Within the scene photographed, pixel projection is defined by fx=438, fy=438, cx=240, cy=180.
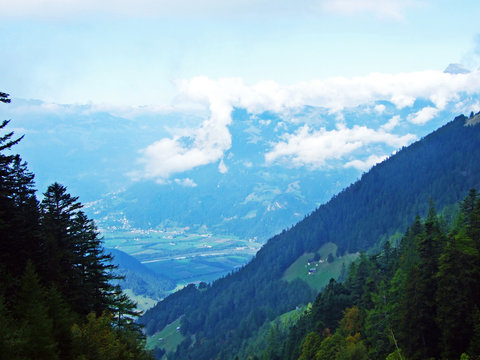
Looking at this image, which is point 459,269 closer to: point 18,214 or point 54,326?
point 54,326

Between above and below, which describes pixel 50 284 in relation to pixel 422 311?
above

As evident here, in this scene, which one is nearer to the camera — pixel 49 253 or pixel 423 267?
pixel 49 253

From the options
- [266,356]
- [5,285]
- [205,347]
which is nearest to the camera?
[5,285]

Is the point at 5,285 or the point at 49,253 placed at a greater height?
the point at 49,253

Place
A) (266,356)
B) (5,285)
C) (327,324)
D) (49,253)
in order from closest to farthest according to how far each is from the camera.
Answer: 1. (5,285)
2. (49,253)
3. (327,324)
4. (266,356)

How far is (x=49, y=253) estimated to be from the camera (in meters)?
43.1

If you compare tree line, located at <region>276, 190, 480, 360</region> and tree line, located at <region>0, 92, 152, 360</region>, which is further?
tree line, located at <region>276, 190, 480, 360</region>

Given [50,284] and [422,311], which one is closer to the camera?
[50,284]

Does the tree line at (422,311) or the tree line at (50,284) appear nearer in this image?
the tree line at (50,284)

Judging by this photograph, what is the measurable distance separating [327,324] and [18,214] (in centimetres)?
6142

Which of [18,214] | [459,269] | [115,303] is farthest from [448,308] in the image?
[18,214]

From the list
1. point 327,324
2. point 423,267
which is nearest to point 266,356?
point 327,324

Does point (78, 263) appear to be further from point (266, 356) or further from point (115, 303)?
point (266, 356)

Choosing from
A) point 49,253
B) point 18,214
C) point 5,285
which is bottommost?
point 5,285
